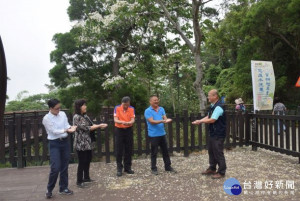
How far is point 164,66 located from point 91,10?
4808 millimetres

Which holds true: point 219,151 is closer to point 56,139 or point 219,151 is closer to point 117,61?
point 56,139

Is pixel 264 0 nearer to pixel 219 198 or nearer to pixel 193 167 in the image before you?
pixel 193 167

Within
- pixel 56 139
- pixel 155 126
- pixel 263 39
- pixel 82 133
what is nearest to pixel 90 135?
pixel 82 133

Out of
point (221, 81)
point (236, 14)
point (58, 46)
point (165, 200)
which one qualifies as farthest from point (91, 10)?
point (221, 81)

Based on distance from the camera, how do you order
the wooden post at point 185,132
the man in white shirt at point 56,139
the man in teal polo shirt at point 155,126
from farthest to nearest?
the wooden post at point 185,132 → the man in teal polo shirt at point 155,126 → the man in white shirt at point 56,139

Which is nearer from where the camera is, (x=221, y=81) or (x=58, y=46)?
(x=58, y=46)

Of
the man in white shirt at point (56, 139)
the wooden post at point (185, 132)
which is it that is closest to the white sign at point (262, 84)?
the wooden post at point (185, 132)

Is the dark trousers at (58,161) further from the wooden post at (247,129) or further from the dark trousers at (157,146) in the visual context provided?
the wooden post at (247,129)

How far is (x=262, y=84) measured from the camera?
8.92 m

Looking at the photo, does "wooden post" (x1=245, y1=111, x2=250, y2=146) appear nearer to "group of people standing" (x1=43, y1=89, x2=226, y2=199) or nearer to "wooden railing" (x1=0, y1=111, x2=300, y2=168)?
"wooden railing" (x1=0, y1=111, x2=300, y2=168)

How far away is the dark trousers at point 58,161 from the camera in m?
4.39

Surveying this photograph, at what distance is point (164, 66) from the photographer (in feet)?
44.9

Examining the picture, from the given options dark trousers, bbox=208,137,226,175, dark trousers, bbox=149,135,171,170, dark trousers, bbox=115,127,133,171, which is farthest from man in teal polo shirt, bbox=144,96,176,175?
dark trousers, bbox=208,137,226,175

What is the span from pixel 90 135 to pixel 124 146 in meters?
1.00
